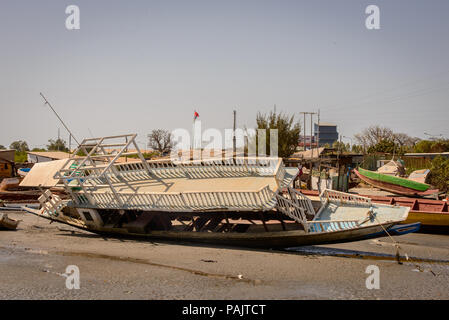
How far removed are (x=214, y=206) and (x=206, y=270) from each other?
2234 millimetres

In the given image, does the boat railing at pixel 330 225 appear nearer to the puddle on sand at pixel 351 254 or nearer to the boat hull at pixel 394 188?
the puddle on sand at pixel 351 254

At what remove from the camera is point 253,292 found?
972 centimetres

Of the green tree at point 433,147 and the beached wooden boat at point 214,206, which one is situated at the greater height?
the green tree at point 433,147

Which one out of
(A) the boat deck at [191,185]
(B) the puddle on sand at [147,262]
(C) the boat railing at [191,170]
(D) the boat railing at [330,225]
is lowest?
(B) the puddle on sand at [147,262]

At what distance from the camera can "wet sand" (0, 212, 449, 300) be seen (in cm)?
977

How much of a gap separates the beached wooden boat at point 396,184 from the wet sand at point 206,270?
14891mm

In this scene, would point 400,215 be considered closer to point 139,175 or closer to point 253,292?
point 253,292

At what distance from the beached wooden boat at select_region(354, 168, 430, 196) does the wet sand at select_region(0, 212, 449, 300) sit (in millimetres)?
14891

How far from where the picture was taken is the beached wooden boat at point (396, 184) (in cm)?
2986

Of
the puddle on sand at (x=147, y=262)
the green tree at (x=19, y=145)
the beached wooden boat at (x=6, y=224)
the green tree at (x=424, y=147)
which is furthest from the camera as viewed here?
the green tree at (x=19, y=145)

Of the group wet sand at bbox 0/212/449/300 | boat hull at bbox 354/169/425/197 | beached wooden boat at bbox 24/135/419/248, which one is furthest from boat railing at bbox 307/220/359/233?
boat hull at bbox 354/169/425/197
